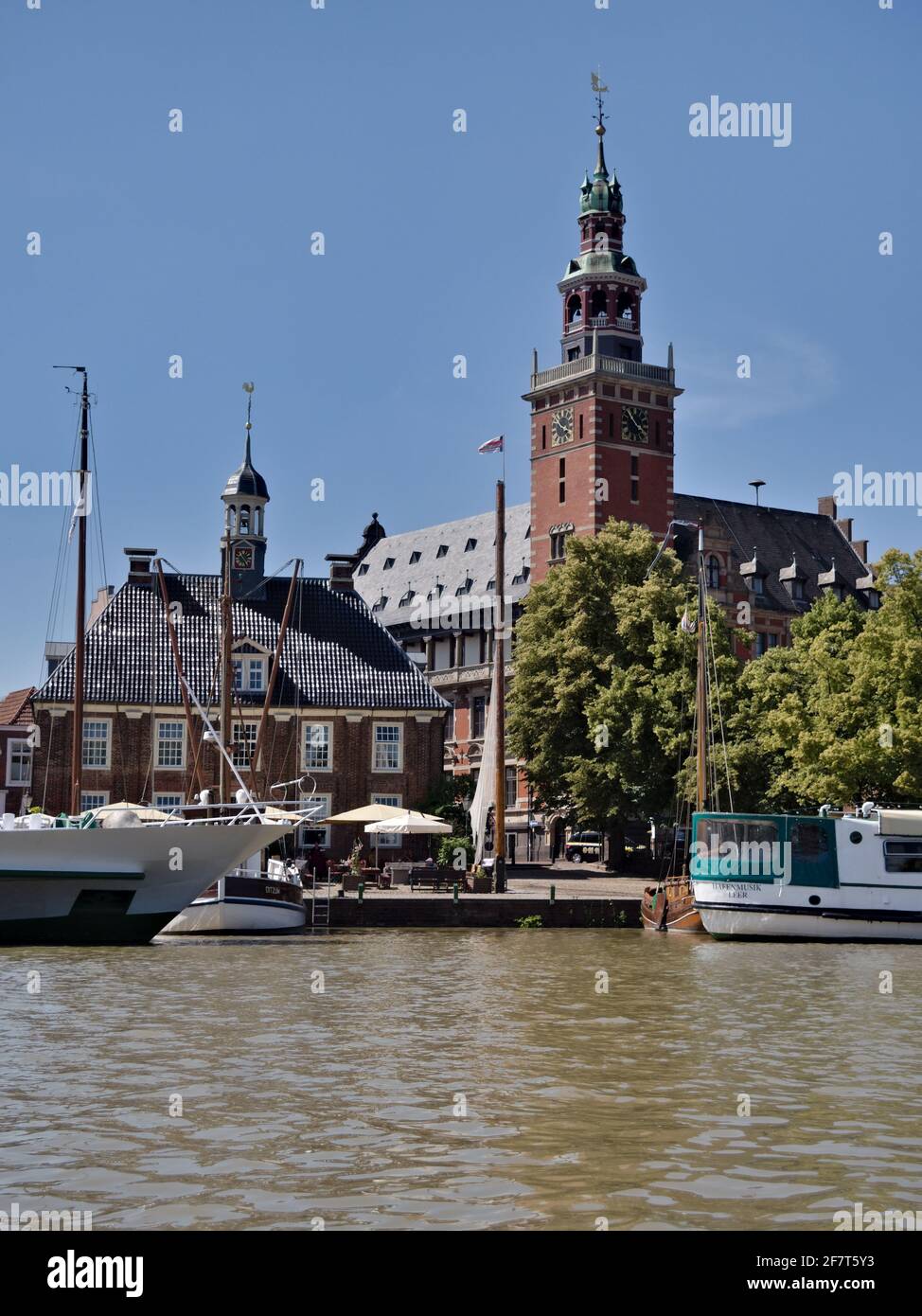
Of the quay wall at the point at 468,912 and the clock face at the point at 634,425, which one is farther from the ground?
the clock face at the point at 634,425

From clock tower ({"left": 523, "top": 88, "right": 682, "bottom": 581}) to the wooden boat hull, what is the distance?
45956 millimetres

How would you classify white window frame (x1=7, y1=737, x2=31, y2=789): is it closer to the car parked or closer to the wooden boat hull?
the car parked

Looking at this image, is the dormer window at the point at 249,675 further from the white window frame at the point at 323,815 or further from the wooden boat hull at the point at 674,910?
the wooden boat hull at the point at 674,910

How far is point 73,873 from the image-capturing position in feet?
120

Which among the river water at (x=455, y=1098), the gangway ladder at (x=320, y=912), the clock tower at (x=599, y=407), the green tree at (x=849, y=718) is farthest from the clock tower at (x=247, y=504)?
the river water at (x=455, y=1098)

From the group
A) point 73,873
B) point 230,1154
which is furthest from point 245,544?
point 230,1154

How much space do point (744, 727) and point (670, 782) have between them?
4.09 m

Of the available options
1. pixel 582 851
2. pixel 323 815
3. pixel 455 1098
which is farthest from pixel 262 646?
pixel 455 1098

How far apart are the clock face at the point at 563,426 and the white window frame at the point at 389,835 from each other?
33491 mm

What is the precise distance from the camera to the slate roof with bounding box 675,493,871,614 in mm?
101062

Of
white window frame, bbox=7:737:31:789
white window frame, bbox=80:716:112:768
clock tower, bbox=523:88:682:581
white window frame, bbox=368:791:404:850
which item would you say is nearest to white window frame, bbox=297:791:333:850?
white window frame, bbox=368:791:404:850

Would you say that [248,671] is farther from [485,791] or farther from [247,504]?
[485,791]

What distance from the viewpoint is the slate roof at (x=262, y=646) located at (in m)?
64.0
